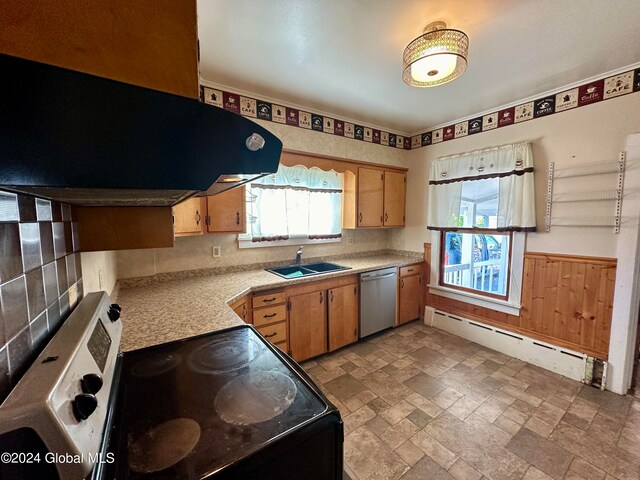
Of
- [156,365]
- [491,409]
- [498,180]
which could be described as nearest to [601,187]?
[498,180]

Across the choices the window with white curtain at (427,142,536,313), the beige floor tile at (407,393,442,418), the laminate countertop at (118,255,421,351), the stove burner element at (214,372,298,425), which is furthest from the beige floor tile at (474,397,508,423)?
the stove burner element at (214,372,298,425)

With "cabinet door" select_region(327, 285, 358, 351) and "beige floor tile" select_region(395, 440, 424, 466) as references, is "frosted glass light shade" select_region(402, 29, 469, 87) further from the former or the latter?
"beige floor tile" select_region(395, 440, 424, 466)

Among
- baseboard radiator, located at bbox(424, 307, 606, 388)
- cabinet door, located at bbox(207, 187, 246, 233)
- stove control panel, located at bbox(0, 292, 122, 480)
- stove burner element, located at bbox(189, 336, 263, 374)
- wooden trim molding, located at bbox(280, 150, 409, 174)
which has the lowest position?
baseboard radiator, located at bbox(424, 307, 606, 388)

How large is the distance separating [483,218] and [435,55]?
1983 millimetres

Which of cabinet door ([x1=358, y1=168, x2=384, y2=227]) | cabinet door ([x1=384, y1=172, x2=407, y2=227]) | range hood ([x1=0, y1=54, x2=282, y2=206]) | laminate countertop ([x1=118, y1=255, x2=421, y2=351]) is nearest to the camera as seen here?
range hood ([x1=0, y1=54, x2=282, y2=206])

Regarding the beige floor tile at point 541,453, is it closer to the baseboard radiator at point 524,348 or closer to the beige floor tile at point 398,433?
the beige floor tile at point 398,433

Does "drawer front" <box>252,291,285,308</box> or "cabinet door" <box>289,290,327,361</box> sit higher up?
"drawer front" <box>252,291,285,308</box>

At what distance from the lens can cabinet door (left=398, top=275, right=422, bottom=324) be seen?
3393mm

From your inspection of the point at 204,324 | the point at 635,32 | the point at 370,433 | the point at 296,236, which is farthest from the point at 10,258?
the point at 635,32

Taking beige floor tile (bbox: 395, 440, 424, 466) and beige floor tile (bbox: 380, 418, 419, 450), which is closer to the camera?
beige floor tile (bbox: 395, 440, 424, 466)

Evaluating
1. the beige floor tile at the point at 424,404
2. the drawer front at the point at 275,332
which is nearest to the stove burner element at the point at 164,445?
the drawer front at the point at 275,332

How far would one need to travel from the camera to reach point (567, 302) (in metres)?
2.43

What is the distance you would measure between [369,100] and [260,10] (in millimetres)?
1445

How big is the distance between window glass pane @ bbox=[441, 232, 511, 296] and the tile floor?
799mm
